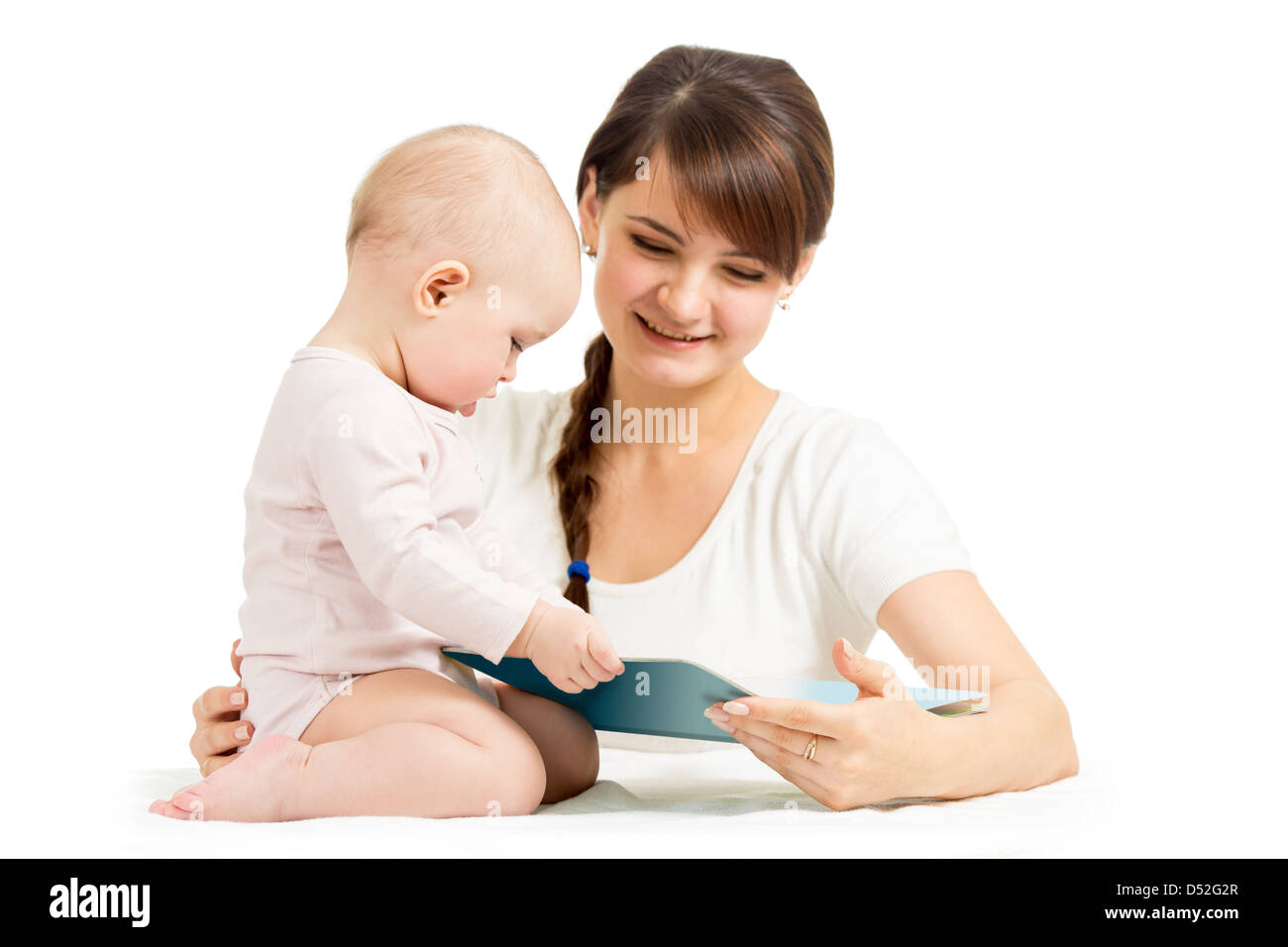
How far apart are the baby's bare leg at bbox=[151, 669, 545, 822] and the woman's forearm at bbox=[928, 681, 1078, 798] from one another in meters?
0.55

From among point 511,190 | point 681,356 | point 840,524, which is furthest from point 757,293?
point 511,190

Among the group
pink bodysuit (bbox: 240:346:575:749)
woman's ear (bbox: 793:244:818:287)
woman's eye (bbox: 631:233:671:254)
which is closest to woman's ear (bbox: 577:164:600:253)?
woman's eye (bbox: 631:233:671:254)

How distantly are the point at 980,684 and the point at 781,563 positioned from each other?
45 cm

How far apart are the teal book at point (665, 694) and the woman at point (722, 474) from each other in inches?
1.8

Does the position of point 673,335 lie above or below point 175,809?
above

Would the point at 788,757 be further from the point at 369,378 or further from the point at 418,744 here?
the point at 369,378

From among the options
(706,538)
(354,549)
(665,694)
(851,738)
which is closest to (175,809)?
(354,549)

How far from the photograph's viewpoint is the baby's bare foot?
4.93ft

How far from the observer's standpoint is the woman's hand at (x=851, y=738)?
5.03 ft

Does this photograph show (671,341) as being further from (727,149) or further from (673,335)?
(727,149)

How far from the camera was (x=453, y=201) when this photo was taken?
5.34 ft

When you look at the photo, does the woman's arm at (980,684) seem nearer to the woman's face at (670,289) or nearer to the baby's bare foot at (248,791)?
the woman's face at (670,289)

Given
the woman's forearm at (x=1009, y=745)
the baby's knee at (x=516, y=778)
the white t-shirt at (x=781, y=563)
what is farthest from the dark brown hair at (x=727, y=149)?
the woman's forearm at (x=1009, y=745)

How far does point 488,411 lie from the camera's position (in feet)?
8.27
